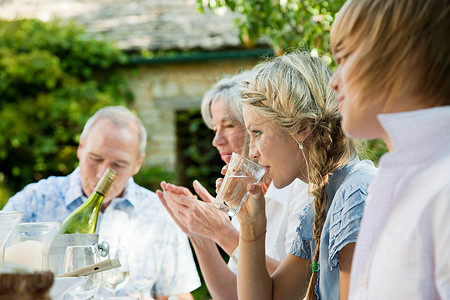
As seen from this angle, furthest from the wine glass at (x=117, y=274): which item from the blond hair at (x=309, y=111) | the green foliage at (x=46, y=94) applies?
the green foliage at (x=46, y=94)

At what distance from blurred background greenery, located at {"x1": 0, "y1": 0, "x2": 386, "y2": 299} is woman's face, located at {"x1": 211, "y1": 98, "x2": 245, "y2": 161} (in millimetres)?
3628

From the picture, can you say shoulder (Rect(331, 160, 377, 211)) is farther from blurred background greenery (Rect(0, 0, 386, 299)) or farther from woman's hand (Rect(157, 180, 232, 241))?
blurred background greenery (Rect(0, 0, 386, 299))

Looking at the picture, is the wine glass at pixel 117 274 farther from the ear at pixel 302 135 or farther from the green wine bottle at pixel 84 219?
the ear at pixel 302 135

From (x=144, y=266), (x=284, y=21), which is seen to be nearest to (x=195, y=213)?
(x=144, y=266)

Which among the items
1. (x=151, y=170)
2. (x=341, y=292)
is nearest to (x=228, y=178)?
(x=341, y=292)

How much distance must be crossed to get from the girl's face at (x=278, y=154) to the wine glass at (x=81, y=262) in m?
0.73

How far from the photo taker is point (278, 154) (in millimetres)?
2199

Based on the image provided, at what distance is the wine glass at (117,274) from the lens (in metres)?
2.19

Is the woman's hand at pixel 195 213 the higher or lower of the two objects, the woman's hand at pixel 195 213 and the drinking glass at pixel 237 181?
the lower

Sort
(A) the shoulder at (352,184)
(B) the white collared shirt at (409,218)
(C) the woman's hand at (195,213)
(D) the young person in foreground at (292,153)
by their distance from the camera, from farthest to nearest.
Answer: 1. (C) the woman's hand at (195,213)
2. (D) the young person in foreground at (292,153)
3. (A) the shoulder at (352,184)
4. (B) the white collared shirt at (409,218)

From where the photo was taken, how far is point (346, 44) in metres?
1.25

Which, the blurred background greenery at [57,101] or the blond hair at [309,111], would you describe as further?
the blurred background greenery at [57,101]

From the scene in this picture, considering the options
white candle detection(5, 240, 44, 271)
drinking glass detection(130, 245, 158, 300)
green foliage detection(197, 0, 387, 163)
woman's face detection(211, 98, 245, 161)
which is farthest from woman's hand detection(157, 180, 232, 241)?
green foliage detection(197, 0, 387, 163)

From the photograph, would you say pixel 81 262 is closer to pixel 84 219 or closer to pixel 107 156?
pixel 84 219
